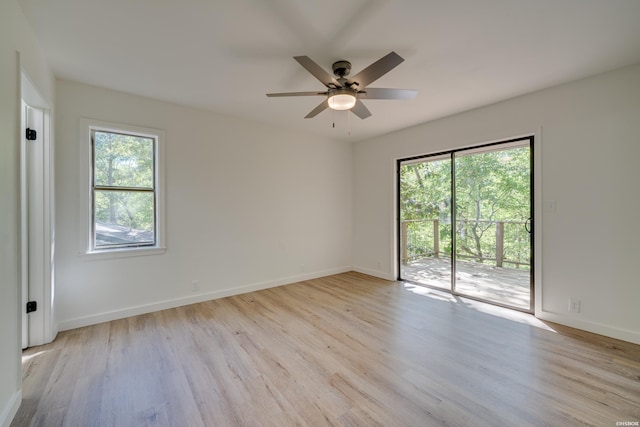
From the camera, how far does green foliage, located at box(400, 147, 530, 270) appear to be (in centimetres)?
339

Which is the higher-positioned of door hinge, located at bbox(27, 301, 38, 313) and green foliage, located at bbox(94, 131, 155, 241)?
→ green foliage, located at bbox(94, 131, 155, 241)

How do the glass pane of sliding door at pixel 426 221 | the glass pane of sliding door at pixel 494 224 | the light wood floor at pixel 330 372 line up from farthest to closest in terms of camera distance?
the glass pane of sliding door at pixel 426 221
the glass pane of sliding door at pixel 494 224
the light wood floor at pixel 330 372

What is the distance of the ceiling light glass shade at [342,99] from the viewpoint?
7.36ft

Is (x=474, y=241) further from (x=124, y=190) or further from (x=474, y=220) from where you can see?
(x=124, y=190)

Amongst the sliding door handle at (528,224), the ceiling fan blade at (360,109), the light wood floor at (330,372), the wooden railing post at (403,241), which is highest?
the ceiling fan blade at (360,109)

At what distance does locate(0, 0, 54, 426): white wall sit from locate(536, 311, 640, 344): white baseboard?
462 centimetres

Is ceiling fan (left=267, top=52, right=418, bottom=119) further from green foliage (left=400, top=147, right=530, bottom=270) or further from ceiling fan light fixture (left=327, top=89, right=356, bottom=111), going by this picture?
green foliage (left=400, top=147, right=530, bottom=270)

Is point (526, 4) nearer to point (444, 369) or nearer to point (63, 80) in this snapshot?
point (444, 369)

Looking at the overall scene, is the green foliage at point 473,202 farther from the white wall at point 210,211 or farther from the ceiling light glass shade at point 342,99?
the ceiling light glass shade at point 342,99

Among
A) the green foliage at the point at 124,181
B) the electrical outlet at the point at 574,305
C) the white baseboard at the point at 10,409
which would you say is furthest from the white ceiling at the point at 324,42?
the white baseboard at the point at 10,409

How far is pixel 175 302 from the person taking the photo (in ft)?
11.2

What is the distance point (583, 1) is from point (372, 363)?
2.96 m

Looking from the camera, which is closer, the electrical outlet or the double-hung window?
the electrical outlet

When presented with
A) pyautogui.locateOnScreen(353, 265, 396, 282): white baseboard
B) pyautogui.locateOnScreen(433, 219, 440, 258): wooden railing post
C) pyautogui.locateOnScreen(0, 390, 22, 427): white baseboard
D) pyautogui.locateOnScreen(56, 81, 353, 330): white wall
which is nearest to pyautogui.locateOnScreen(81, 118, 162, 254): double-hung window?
pyautogui.locateOnScreen(56, 81, 353, 330): white wall
